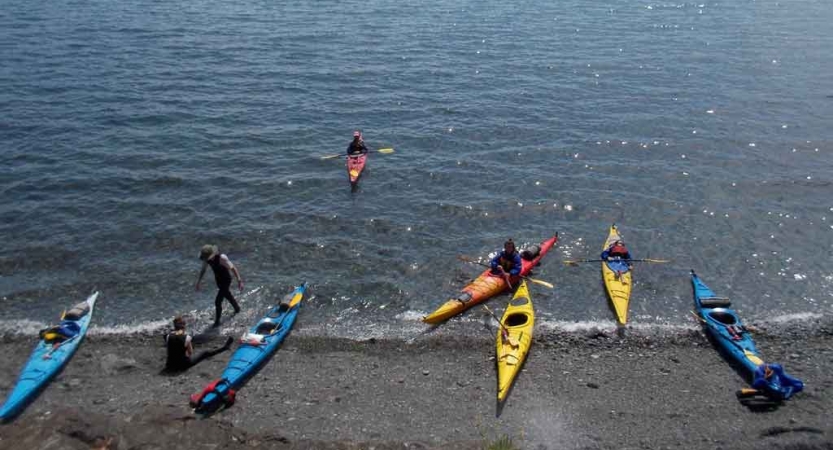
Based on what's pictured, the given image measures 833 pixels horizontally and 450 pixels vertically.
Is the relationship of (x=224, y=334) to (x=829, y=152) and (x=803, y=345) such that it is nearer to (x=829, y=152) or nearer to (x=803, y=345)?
(x=803, y=345)

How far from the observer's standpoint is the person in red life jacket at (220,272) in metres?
15.5

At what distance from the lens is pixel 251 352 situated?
15445mm

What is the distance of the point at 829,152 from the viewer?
1054 inches

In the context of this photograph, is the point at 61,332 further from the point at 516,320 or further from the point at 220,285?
the point at 516,320

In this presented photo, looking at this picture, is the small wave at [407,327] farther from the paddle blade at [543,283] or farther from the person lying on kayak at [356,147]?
the person lying on kayak at [356,147]

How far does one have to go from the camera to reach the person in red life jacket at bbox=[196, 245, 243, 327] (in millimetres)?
15523

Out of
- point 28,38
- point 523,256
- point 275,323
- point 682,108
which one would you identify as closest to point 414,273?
point 523,256

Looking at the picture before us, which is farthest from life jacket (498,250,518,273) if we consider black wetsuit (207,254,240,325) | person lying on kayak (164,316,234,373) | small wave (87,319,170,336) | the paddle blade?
small wave (87,319,170,336)

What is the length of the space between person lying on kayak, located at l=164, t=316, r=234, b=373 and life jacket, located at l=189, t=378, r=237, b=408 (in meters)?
1.27

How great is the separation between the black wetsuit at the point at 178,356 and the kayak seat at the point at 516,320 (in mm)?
8264

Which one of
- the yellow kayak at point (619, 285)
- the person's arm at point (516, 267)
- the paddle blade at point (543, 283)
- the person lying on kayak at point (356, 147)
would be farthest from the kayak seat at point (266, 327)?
the person lying on kayak at point (356, 147)

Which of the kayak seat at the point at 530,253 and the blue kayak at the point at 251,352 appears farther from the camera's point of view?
the kayak seat at the point at 530,253

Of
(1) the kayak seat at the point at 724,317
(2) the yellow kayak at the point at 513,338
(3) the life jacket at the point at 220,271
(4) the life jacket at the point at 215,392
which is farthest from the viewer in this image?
(1) the kayak seat at the point at 724,317

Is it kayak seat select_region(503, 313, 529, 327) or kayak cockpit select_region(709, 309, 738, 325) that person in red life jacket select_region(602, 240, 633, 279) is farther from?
kayak seat select_region(503, 313, 529, 327)
